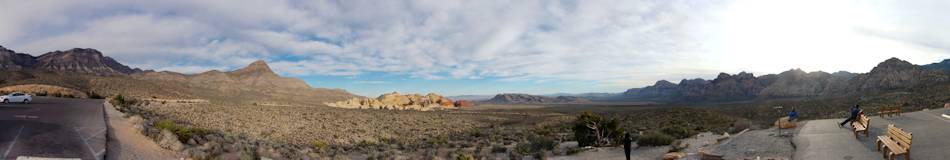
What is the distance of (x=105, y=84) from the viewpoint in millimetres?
66500

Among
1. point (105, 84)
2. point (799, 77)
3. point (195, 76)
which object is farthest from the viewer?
point (195, 76)

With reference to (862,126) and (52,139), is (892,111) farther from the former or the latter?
(52,139)

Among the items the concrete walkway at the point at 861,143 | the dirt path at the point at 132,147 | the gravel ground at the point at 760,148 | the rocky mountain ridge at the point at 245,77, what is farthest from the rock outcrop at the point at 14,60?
the concrete walkway at the point at 861,143

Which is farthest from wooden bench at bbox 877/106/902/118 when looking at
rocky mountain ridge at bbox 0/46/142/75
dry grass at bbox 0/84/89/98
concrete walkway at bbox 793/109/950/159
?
rocky mountain ridge at bbox 0/46/142/75

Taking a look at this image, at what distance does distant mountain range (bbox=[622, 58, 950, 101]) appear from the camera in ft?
258

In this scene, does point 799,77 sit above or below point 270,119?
above

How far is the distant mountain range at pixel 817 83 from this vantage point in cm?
7862

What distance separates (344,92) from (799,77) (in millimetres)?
143595

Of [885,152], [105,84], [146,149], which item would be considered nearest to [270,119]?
[146,149]

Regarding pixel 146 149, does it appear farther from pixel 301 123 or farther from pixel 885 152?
pixel 301 123

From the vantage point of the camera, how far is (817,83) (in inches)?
4850

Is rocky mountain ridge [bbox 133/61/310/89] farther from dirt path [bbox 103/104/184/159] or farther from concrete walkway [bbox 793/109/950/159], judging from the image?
concrete walkway [bbox 793/109/950/159]

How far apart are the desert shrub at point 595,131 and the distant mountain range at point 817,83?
188ft

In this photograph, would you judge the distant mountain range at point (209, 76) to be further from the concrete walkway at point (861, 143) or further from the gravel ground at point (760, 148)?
the concrete walkway at point (861, 143)
